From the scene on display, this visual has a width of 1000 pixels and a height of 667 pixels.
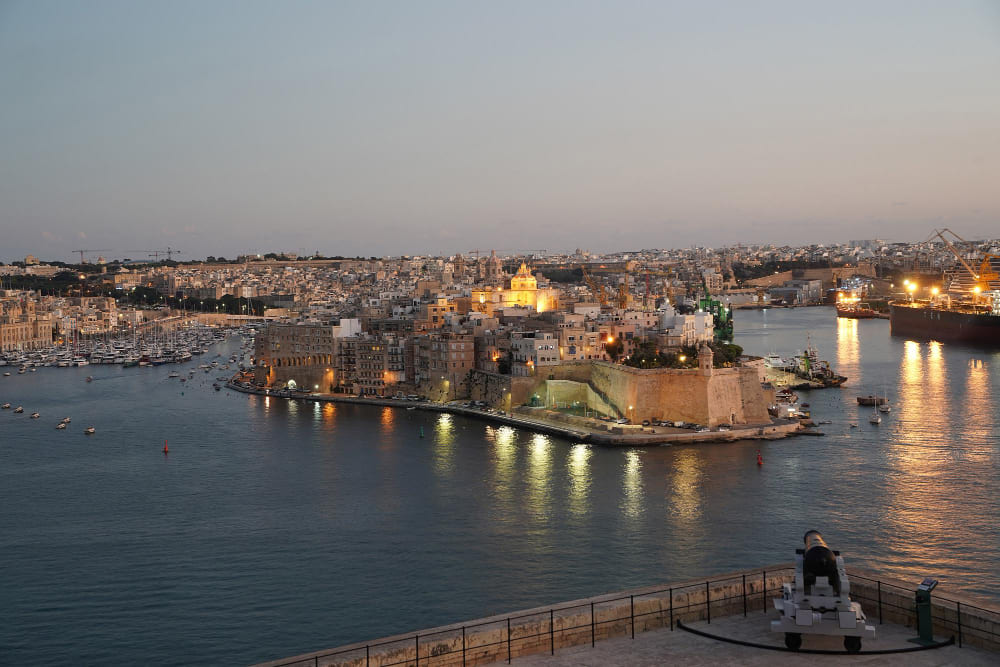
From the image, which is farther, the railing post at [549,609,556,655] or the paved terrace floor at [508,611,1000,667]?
the railing post at [549,609,556,655]

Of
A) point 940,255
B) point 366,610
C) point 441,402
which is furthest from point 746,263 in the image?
point 366,610

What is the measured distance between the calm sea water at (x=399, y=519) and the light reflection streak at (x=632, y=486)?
0.04 metres

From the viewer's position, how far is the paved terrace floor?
299 cm

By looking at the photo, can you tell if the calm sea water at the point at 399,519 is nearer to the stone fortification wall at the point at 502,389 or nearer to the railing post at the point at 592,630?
the stone fortification wall at the point at 502,389

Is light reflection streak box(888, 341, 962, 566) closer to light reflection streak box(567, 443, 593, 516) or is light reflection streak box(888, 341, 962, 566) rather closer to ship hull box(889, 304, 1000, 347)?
light reflection streak box(567, 443, 593, 516)

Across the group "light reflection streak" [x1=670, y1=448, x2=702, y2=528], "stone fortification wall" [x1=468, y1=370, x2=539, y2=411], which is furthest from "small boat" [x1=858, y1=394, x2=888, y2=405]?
"stone fortification wall" [x1=468, y1=370, x2=539, y2=411]

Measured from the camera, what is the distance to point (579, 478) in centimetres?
1083

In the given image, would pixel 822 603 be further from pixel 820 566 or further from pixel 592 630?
pixel 592 630

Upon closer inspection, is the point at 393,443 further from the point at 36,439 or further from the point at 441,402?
the point at 36,439

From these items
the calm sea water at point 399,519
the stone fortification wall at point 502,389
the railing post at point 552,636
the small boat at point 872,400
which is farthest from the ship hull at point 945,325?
the railing post at point 552,636

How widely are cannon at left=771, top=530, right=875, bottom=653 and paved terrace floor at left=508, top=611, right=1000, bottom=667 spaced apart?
7 cm

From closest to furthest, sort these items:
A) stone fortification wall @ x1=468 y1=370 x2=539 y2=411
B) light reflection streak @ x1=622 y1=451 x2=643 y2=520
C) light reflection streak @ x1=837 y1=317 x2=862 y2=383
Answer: light reflection streak @ x1=622 y1=451 x2=643 y2=520, stone fortification wall @ x1=468 y1=370 x2=539 y2=411, light reflection streak @ x1=837 y1=317 x2=862 y2=383

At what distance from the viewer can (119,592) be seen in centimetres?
719

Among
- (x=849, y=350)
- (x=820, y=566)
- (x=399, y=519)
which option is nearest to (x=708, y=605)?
(x=820, y=566)
